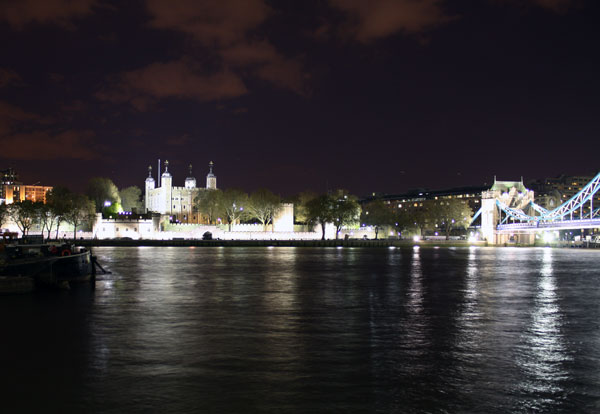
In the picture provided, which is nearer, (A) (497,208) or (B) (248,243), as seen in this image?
(B) (248,243)

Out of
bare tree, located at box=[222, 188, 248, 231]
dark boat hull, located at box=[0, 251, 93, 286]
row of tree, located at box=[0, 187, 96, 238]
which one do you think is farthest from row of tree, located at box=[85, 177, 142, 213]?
dark boat hull, located at box=[0, 251, 93, 286]

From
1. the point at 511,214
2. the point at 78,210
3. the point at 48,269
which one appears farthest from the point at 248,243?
the point at 48,269

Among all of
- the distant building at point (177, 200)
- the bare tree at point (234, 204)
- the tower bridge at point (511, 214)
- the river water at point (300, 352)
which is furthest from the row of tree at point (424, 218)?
Result: the river water at point (300, 352)

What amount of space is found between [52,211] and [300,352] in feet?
300

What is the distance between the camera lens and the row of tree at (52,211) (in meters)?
95.6

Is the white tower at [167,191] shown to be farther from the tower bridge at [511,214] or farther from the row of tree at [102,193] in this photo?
the tower bridge at [511,214]

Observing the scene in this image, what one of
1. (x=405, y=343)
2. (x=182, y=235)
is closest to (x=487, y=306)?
(x=405, y=343)

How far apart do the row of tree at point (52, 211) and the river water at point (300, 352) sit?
2978 inches

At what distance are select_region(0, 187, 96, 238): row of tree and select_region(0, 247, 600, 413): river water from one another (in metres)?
75.6

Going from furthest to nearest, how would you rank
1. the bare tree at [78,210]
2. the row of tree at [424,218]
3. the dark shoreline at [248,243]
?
the row of tree at [424,218]
the bare tree at [78,210]
the dark shoreline at [248,243]

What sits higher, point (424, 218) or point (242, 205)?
point (242, 205)

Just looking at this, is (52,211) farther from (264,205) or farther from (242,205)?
(264,205)

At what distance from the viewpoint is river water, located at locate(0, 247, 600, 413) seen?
32.4 ft

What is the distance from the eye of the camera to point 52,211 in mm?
95562
